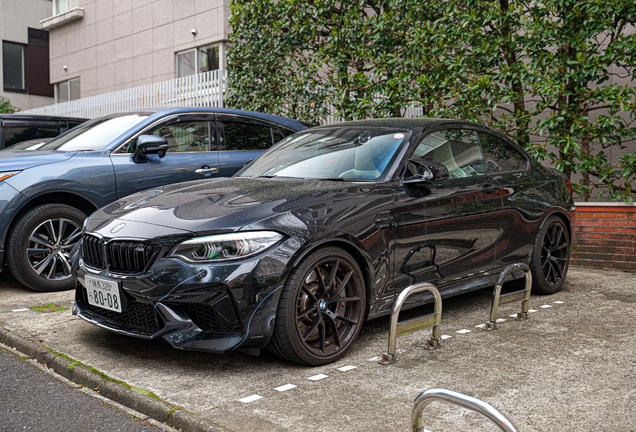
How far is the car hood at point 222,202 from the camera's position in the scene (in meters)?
3.63

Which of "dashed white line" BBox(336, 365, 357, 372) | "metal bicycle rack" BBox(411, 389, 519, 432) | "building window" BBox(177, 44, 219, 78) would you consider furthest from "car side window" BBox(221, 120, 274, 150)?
"building window" BBox(177, 44, 219, 78)

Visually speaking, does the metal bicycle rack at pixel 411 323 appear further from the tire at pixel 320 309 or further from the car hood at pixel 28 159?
the car hood at pixel 28 159

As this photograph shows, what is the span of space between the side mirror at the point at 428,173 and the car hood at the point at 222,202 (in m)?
0.34

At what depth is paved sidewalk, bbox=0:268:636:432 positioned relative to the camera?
119 inches

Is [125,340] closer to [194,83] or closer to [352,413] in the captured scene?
Result: [352,413]

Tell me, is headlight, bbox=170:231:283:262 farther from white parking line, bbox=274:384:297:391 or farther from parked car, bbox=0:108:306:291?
parked car, bbox=0:108:306:291

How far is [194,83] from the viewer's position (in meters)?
14.3

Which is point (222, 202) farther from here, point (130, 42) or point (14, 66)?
point (14, 66)

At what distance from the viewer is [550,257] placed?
584cm

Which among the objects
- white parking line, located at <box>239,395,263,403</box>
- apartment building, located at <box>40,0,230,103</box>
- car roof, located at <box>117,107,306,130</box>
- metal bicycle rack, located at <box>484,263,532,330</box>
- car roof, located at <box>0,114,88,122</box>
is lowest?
white parking line, located at <box>239,395,263,403</box>

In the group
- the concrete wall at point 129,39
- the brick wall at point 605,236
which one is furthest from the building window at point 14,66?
the brick wall at point 605,236

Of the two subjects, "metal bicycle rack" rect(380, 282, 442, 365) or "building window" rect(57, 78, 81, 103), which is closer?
"metal bicycle rack" rect(380, 282, 442, 365)

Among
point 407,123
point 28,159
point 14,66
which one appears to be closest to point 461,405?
point 407,123

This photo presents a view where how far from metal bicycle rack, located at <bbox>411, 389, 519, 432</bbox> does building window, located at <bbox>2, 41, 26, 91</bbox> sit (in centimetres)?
2917
